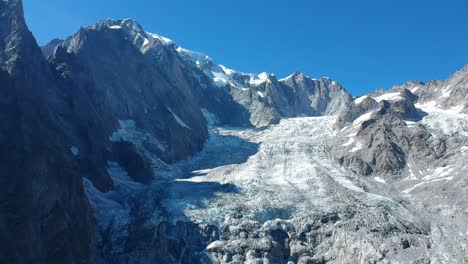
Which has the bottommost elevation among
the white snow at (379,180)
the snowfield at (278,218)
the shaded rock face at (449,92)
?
the snowfield at (278,218)

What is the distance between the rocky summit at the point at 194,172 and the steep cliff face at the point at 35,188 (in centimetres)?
15

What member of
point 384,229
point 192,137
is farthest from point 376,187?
point 192,137

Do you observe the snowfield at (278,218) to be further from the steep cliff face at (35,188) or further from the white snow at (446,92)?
the white snow at (446,92)

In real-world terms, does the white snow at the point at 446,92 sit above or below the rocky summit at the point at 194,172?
above

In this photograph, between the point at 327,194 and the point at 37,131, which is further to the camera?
the point at 327,194

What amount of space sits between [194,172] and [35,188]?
1786 inches

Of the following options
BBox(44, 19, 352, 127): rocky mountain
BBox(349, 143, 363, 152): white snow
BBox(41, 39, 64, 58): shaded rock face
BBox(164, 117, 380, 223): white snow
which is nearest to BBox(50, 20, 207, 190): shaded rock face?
BBox(44, 19, 352, 127): rocky mountain

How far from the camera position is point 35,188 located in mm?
53656

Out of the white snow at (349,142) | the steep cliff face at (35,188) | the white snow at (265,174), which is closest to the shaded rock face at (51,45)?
the white snow at (265,174)

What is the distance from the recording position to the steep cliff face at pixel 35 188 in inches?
1935

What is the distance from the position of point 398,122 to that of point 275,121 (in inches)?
1754

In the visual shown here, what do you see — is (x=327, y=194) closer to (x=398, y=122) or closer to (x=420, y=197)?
(x=420, y=197)

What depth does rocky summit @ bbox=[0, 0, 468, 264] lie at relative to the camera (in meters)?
56.4

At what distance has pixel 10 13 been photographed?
87188 millimetres
